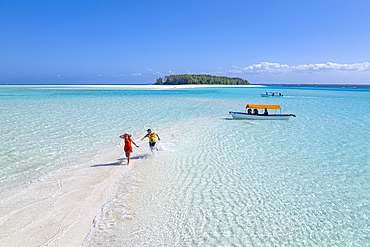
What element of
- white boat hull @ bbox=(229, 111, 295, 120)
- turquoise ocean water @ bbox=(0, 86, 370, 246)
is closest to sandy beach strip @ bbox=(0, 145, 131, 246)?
turquoise ocean water @ bbox=(0, 86, 370, 246)

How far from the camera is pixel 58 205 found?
22.6 ft

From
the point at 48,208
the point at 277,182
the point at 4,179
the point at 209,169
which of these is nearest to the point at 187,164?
the point at 209,169

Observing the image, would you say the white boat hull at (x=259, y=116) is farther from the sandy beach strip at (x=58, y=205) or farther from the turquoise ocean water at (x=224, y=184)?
the sandy beach strip at (x=58, y=205)

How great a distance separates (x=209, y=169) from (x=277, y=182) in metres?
2.98

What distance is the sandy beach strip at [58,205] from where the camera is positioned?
5.50 meters

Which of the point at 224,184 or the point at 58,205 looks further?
the point at 224,184

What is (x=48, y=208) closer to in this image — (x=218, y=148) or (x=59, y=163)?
(x=59, y=163)

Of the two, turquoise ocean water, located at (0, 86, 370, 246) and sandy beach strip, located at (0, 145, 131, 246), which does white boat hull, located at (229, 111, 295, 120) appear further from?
sandy beach strip, located at (0, 145, 131, 246)

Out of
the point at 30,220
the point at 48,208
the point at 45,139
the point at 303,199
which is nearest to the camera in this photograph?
the point at 30,220

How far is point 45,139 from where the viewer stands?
14320 mm

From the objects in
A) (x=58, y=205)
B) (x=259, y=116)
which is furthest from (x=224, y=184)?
(x=259, y=116)

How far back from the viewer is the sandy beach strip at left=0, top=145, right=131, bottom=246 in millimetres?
5504

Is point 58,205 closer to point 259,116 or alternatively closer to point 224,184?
point 224,184

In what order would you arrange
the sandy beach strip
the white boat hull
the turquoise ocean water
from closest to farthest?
the sandy beach strip, the turquoise ocean water, the white boat hull
